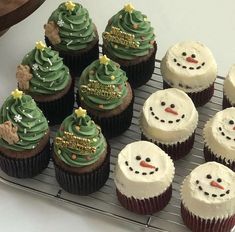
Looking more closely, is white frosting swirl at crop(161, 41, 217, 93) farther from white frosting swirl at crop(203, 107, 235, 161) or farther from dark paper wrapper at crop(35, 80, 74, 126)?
dark paper wrapper at crop(35, 80, 74, 126)

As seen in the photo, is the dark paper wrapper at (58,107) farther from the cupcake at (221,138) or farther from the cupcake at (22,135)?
the cupcake at (221,138)

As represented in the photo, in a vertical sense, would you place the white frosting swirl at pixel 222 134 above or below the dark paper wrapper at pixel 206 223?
above

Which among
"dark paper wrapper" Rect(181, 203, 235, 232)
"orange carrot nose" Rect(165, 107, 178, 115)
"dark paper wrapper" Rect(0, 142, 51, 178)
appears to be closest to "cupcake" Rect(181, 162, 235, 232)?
"dark paper wrapper" Rect(181, 203, 235, 232)

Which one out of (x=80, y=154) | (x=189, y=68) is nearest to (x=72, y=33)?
(x=189, y=68)

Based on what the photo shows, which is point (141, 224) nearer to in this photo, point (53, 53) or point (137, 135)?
point (137, 135)

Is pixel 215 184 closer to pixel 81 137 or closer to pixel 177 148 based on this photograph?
pixel 177 148

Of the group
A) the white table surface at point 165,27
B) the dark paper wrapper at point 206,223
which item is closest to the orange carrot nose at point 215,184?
the dark paper wrapper at point 206,223
